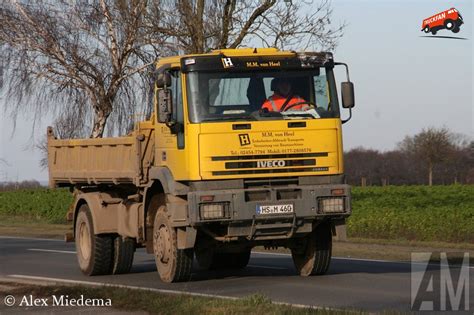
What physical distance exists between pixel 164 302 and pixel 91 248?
572 centimetres

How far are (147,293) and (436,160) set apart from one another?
56.3 m

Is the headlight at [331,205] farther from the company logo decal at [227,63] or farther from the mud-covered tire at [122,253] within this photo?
the mud-covered tire at [122,253]

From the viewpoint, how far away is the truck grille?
15164mm

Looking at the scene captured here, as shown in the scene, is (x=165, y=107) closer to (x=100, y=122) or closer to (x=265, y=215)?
(x=265, y=215)

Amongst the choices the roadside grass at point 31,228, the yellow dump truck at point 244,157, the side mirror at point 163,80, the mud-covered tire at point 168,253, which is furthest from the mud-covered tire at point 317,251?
the roadside grass at point 31,228

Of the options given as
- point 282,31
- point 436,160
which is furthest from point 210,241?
point 436,160

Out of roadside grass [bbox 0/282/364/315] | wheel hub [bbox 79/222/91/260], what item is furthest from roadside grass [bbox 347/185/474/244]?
roadside grass [bbox 0/282/364/315]

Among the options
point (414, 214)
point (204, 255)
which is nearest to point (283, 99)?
point (204, 255)

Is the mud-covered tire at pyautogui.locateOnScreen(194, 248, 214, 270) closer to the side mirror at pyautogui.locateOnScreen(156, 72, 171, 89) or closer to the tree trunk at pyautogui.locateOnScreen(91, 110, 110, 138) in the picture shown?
the side mirror at pyautogui.locateOnScreen(156, 72, 171, 89)

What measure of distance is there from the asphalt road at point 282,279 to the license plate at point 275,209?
1063mm

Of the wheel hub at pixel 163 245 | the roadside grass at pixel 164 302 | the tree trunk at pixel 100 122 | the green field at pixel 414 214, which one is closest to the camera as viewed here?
the roadside grass at pixel 164 302

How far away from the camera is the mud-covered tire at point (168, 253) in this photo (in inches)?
614

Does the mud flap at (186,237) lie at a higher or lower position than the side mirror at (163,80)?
lower

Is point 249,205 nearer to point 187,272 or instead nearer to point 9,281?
point 187,272
